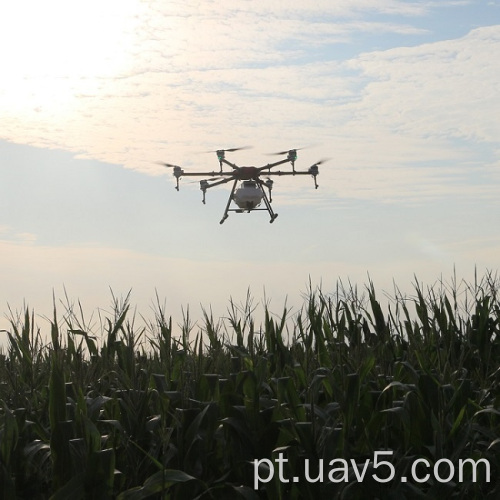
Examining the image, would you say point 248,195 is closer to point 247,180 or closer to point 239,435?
point 247,180

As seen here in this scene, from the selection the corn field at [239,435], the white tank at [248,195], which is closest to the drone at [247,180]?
the white tank at [248,195]

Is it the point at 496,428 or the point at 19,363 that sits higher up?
the point at 19,363

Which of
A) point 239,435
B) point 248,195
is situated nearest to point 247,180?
point 248,195

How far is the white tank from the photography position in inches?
1779

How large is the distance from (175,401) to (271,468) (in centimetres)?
112

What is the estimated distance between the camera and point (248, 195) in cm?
4512

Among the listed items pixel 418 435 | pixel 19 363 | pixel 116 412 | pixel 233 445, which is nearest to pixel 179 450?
pixel 233 445

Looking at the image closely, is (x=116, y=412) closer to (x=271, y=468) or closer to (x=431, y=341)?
(x=271, y=468)

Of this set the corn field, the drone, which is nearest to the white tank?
the drone

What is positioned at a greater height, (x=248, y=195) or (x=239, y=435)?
(x=248, y=195)

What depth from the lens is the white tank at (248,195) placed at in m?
45.2

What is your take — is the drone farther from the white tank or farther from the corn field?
the corn field

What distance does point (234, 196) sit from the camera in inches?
1842

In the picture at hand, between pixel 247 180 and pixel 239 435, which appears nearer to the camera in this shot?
pixel 239 435
